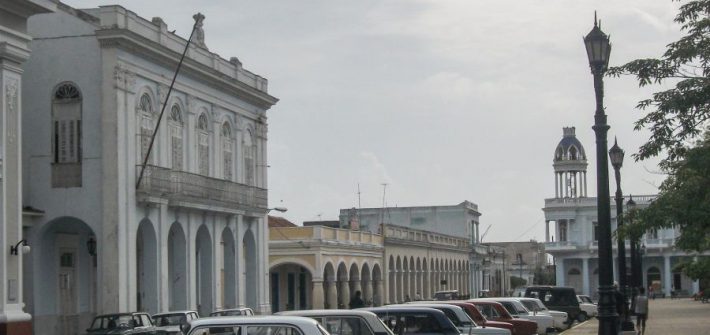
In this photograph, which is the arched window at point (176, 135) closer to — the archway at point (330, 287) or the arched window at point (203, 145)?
the arched window at point (203, 145)

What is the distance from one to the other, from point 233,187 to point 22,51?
20.6 metres

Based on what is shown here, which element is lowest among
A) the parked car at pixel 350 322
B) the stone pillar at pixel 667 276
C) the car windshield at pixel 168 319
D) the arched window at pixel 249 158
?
the stone pillar at pixel 667 276

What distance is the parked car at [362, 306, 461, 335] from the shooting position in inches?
970

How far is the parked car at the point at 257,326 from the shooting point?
1714cm

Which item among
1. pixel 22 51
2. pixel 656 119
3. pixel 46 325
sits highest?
pixel 22 51

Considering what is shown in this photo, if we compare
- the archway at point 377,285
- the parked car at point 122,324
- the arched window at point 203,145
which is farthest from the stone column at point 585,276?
the parked car at point 122,324

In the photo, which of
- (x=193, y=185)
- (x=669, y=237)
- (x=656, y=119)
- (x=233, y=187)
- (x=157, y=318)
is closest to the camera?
(x=656, y=119)

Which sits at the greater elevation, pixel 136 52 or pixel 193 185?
pixel 136 52

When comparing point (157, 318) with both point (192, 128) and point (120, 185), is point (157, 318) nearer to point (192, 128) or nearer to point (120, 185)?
point (120, 185)

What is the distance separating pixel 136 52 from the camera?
41.0 metres

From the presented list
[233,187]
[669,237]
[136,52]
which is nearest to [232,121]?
[233,187]

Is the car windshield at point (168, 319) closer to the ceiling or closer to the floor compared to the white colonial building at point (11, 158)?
closer to the floor

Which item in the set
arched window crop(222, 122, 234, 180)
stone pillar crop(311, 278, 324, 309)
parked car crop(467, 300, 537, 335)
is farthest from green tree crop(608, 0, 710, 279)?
stone pillar crop(311, 278, 324, 309)

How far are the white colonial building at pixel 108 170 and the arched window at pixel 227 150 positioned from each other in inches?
129
